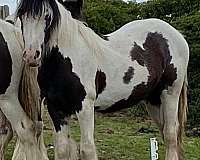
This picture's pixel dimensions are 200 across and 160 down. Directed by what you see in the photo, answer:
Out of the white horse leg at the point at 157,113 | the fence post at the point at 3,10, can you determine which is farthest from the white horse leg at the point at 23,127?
the fence post at the point at 3,10

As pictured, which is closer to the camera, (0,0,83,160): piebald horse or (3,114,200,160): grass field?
(0,0,83,160): piebald horse

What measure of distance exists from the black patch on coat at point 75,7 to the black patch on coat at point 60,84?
0.56 m

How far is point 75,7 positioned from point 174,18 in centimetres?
618

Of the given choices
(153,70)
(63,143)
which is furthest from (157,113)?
(63,143)

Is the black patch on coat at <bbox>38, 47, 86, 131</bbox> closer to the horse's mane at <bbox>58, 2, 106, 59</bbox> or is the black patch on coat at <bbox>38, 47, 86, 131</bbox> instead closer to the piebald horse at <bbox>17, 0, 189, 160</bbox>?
the piebald horse at <bbox>17, 0, 189, 160</bbox>

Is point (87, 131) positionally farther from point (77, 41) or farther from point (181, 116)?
point (181, 116)

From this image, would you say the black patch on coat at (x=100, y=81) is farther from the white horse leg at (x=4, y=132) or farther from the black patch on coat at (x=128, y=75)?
the white horse leg at (x=4, y=132)

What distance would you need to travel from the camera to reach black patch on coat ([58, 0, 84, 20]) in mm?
5107

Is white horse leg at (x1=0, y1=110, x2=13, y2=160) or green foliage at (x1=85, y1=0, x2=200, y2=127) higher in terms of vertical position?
green foliage at (x1=85, y1=0, x2=200, y2=127)

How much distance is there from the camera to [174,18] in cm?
1111

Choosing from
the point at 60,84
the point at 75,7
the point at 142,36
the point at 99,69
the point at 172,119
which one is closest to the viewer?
the point at 60,84

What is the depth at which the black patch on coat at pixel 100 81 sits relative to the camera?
4.91 metres

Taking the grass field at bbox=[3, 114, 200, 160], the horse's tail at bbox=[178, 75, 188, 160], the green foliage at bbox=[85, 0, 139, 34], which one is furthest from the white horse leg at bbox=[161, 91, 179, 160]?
the green foliage at bbox=[85, 0, 139, 34]

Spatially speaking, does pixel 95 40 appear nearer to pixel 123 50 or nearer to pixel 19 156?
pixel 123 50
